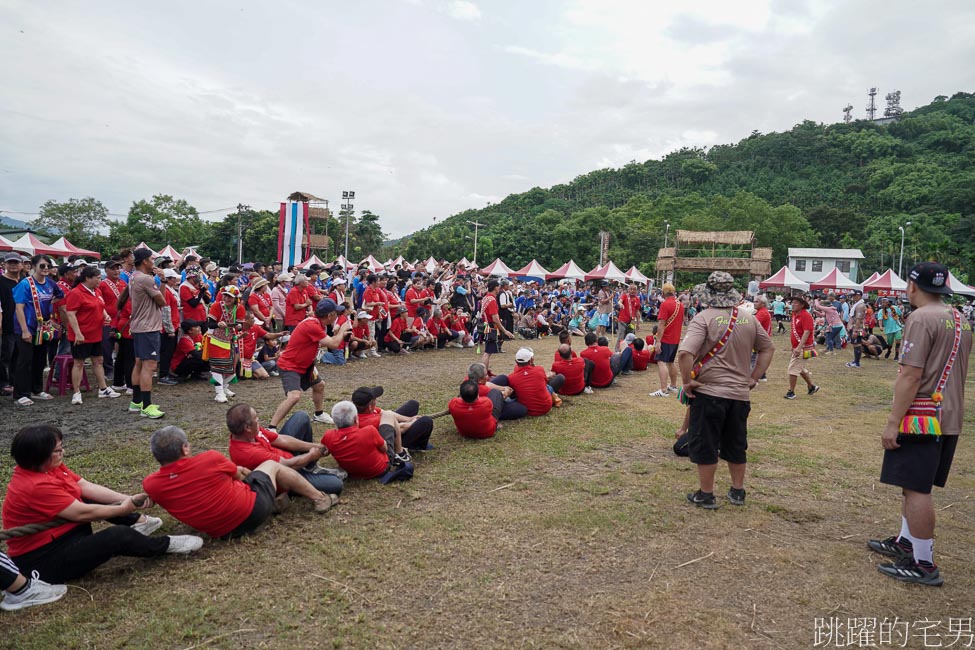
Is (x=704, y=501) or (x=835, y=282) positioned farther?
(x=835, y=282)

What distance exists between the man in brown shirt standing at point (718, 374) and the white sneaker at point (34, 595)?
14.4ft

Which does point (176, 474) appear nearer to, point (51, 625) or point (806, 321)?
point (51, 625)

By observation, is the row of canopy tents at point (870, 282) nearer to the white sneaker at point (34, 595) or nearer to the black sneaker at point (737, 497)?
the black sneaker at point (737, 497)

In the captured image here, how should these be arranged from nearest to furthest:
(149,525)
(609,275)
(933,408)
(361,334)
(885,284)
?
1. (933,408)
2. (149,525)
3. (361,334)
4. (885,284)
5. (609,275)

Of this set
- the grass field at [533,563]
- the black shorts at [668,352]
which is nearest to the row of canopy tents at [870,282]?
the black shorts at [668,352]

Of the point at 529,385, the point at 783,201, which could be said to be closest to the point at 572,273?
the point at 529,385

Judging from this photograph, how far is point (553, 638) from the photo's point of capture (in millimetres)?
2928

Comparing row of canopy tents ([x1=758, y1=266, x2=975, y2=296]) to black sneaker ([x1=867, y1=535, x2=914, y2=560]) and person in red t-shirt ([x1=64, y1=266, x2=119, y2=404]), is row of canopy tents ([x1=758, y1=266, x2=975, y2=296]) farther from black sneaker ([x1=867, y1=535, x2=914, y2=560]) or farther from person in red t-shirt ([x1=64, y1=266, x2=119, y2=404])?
person in red t-shirt ([x1=64, y1=266, x2=119, y2=404])

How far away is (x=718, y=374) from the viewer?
14.4ft

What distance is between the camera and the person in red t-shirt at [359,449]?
15.9 ft

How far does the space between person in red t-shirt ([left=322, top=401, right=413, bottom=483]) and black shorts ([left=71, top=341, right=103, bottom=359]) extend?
15.3ft

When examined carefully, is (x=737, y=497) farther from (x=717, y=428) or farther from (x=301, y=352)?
(x=301, y=352)

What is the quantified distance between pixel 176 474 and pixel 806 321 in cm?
939

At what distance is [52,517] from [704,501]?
4620 mm
